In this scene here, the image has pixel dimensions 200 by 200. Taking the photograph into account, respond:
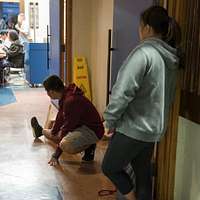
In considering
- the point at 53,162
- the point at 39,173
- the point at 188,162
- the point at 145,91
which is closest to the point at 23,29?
the point at 53,162

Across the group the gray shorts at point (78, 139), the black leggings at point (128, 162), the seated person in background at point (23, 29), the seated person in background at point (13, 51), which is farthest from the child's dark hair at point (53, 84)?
the seated person in background at point (23, 29)

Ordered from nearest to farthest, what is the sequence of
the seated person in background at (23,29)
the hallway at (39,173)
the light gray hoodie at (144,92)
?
1. the light gray hoodie at (144,92)
2. the hallway at (39,173)
3. the seated person in background at (23,29)

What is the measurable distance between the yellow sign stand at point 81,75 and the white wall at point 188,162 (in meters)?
3.12

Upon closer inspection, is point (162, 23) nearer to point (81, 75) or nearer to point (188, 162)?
point (188, 162)

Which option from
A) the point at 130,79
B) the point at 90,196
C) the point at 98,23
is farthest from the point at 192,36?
the point at 98,23

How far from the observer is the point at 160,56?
2010 mm

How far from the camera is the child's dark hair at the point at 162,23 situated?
201 centimetres

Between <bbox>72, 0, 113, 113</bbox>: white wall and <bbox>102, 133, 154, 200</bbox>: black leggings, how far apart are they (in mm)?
2654

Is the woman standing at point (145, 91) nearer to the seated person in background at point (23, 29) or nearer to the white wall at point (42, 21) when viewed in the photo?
the white wall at point (42, 21)

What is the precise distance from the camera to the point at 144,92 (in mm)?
2025

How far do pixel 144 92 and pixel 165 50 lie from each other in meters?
0.25

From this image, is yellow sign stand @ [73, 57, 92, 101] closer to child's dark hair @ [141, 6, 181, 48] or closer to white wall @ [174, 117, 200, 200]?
white wall @ [174, 117, 200, 200]

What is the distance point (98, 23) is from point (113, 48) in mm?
1296

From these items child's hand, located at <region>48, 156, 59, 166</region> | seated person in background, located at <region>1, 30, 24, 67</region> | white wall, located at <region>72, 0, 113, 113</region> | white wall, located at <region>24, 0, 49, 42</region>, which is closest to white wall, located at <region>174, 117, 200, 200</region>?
child's hand, located at <region>48, 156, 59, 166</region>
